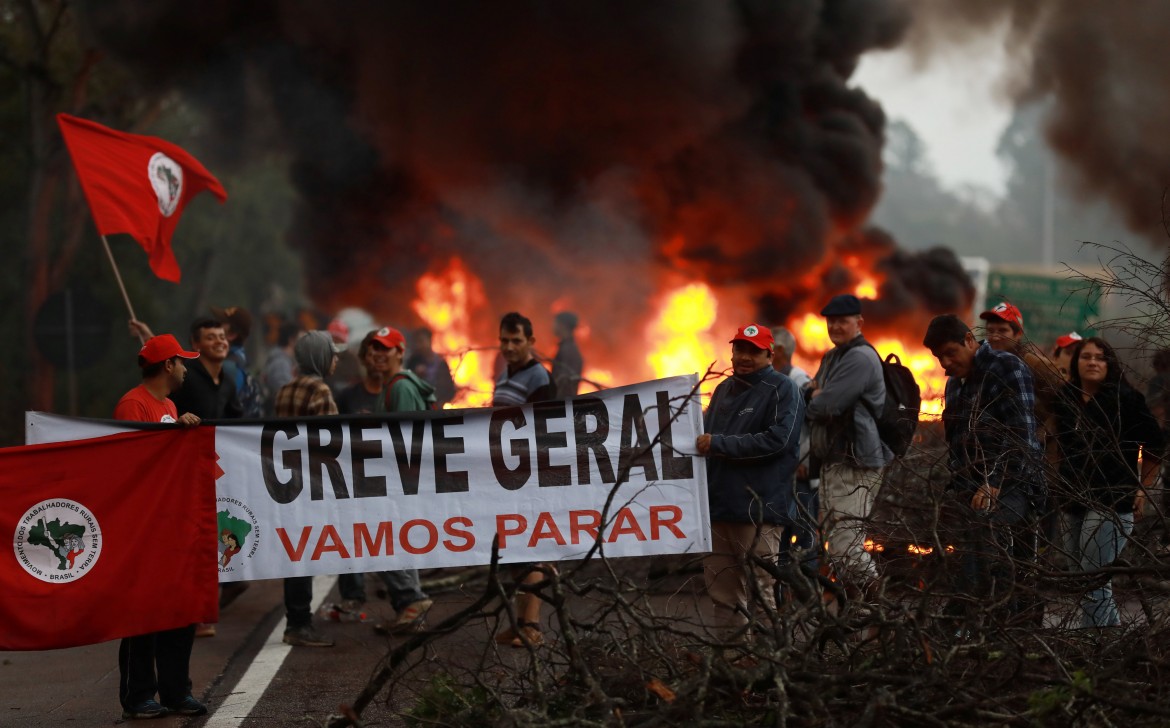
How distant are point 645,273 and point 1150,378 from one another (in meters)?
12.2

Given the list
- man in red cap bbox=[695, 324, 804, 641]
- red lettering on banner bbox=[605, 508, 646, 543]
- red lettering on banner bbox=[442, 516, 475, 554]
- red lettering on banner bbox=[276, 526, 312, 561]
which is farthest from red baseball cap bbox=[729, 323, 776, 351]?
red lettering on banner bbox=[276, 526, 312, 561]

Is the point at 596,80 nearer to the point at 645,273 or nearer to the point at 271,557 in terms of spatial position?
the point at 645,273

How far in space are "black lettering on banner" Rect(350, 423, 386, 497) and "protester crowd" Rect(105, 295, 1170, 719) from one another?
0.79 meters

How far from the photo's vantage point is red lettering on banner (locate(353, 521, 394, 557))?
238 inches

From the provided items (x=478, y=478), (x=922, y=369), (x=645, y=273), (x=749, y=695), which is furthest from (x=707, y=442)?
(x=645, y=273)

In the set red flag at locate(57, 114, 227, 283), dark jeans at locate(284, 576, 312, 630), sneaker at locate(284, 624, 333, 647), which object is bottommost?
sneaker at locate(284, 624, 333, 647)

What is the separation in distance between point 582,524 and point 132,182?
4640mm

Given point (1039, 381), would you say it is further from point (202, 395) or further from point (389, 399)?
point (202, 395)

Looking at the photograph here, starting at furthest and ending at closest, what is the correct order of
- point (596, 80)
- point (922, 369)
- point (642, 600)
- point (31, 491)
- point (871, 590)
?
1. point (596, 80)
2. point (922, 369)
3. point (31, 491)
4. point (871, 590)
5. point (642, 600)

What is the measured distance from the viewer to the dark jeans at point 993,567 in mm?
A: 4660

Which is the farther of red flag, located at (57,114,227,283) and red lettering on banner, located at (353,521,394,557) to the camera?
red flag, located at (57,114,227,283)

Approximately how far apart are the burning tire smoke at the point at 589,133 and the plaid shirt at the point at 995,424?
35.2ft

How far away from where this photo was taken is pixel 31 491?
5605mm

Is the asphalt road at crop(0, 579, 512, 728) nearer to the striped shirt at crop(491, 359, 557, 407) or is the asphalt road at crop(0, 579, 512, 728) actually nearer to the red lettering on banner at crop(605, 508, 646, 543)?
the red lettering on banner at crop(605, 508, 646, 543)
